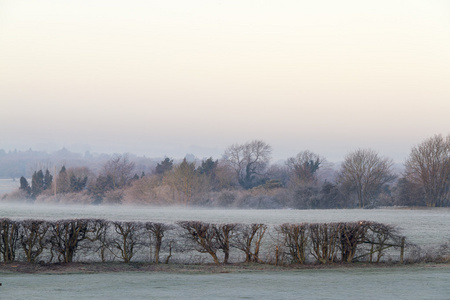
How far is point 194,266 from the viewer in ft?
71.5

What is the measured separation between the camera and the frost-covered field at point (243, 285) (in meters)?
14.9

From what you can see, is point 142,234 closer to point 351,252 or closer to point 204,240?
point 204,240

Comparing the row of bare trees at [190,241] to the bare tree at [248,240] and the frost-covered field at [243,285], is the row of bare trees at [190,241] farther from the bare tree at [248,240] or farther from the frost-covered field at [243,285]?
the frost-covered field at [243,285]

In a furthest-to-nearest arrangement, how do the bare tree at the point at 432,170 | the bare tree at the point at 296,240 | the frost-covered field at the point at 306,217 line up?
1. the bare tree at the point at 432,170
2. the frost-covered field at the point at 306,217
3. the bare tree at the point at 296,240

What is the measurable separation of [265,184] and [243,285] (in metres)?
107

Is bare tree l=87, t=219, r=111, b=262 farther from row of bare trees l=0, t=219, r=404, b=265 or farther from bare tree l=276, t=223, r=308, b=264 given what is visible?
bare tree l=276, t=223, r=308, b=264

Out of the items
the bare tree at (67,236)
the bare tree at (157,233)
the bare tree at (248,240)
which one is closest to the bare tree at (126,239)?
the bare tree at (157,233)

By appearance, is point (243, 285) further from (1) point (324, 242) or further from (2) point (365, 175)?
(2) point (365, 175)

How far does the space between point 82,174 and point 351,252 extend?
147020 millimetres

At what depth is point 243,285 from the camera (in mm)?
17234

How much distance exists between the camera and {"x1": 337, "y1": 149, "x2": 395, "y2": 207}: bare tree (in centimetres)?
10988

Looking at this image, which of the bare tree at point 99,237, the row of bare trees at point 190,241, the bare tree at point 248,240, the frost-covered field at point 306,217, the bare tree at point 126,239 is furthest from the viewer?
the frost-covered field at point 306,217

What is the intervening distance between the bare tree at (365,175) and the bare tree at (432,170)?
7280mm

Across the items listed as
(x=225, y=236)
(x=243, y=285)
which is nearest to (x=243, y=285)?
(x=243, y=285)
